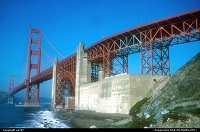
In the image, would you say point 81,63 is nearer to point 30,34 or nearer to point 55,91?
point 55,91

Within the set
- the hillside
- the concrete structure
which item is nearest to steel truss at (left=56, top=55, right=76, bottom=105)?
the concrete structure

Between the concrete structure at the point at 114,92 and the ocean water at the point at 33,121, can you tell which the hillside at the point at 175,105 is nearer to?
the concrete structure at the point at 114,92

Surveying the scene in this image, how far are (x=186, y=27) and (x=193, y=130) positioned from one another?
2841 centimetres

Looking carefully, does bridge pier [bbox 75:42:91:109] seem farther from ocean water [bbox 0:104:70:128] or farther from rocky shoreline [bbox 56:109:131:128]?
rocky shoreline [bbox 56:109:131:128]

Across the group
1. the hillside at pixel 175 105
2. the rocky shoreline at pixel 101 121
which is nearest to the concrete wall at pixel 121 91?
the hillside at pixel 175 105

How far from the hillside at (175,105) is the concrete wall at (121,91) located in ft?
4.58

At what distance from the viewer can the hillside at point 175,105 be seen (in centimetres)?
1962

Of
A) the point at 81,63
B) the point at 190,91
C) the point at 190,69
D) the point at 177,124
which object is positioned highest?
the point at 81,63

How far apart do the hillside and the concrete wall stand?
140 cm

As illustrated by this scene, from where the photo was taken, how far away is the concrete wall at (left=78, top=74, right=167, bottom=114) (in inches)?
1432

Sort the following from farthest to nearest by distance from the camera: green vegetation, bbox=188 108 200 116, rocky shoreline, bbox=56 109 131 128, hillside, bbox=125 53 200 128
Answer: rocky shoreline, bbox=56 109 131 128
green vegetation, bbox=188 108 200 116
hillside, bbox=125 53 200 128

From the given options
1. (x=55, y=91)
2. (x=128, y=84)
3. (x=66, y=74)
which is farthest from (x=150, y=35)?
(x=55, y=91)

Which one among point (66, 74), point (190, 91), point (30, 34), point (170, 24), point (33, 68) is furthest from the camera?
point (30, 34)

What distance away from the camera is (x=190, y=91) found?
27.5 m
